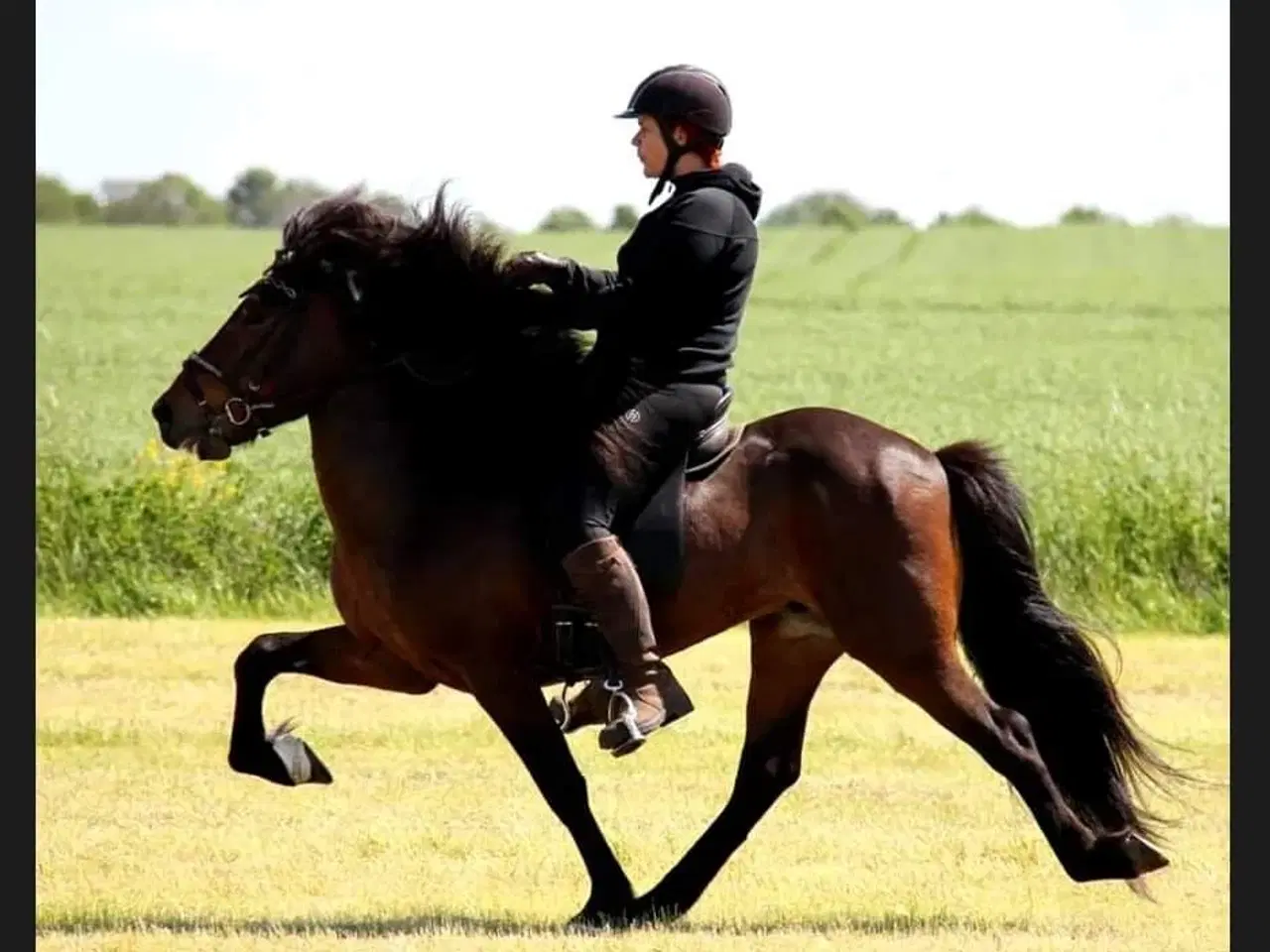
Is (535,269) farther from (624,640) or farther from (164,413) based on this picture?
(164,413)

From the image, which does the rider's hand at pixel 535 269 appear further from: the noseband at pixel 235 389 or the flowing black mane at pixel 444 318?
the noseband at pixel 235 389

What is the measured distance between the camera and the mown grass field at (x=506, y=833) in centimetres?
872

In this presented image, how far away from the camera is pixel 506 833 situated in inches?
421

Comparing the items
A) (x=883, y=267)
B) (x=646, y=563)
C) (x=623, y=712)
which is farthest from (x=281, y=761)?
(x=883, y=267)

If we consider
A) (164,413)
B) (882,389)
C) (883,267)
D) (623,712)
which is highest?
(883,267)

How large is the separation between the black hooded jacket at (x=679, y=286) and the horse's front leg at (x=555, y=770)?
3.72ft

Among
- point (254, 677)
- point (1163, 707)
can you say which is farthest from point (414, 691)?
point (1163, 707)

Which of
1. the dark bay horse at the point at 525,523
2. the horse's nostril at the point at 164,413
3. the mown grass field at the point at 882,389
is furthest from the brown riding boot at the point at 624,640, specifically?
the mown grass field at the point at 882,389

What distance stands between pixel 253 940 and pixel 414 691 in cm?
117

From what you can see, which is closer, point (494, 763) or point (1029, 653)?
point (1029, 653)

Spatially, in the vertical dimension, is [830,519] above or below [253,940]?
above

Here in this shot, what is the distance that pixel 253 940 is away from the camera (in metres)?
8.30

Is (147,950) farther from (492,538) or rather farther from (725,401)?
(725,401)

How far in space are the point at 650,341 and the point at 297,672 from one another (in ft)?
6.04
